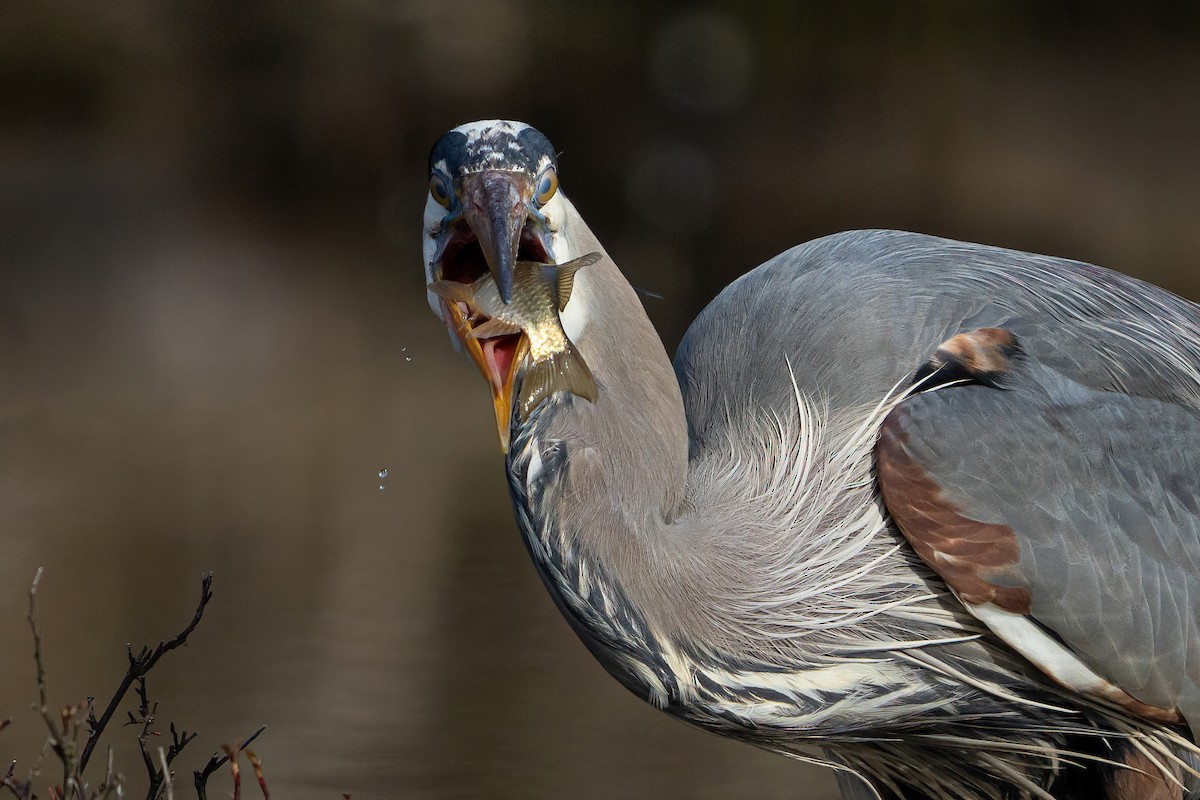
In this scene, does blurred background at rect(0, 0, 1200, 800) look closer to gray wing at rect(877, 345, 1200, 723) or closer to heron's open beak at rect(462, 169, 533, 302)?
gray wing at rect(877, 345, 1200, 723)

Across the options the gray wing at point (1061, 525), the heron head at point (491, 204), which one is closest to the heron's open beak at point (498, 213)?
the heron head at point (491, 204)

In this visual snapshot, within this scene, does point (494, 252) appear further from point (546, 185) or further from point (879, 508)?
point (879, 508)

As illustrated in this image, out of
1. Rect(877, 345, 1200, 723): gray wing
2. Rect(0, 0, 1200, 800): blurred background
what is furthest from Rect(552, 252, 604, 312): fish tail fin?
Rect(0, 0, 1200, 800): blurred background

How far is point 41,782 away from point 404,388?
2425mm

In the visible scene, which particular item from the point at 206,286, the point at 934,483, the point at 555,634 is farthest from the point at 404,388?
the point at 934,483

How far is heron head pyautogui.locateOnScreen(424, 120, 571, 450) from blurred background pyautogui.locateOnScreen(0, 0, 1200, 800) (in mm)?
2071

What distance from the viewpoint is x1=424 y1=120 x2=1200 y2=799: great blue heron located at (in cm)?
158

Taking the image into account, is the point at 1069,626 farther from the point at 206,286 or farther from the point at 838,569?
the point at 206,286

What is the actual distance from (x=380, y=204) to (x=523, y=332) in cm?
527

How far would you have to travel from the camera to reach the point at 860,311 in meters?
1.97

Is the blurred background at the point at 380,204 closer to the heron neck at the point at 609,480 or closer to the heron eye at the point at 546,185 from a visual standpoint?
the heron neck at the point at 609,480

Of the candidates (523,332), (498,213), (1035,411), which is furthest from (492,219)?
(1035,411)

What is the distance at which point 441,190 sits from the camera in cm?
154

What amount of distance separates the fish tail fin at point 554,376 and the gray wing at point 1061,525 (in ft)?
1.39
